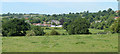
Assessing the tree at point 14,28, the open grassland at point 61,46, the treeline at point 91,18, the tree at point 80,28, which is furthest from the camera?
the treeline at point 91,18

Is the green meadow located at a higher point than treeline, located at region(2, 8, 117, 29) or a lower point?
higher

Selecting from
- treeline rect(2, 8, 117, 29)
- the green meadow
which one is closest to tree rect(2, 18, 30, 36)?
the green meadow

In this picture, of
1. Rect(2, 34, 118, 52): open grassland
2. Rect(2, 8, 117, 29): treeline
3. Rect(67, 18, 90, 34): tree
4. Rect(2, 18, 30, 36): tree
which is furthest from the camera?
Rect(2, 8, 117, 29): treeline

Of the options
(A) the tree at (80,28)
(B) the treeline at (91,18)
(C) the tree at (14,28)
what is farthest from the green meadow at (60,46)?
(B) the treeline at (91,18)

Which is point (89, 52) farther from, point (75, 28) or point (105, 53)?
point (75, 28)

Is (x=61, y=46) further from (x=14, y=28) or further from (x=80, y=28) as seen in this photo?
(x=80, y=28)

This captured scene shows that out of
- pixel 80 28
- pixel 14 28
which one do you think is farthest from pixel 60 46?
pixel 80 28

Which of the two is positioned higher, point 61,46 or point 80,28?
point 61,46

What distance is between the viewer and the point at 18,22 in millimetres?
37594

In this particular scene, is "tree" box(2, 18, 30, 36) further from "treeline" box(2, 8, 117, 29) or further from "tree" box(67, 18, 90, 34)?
"treeline" box(2, 8, 117, 29)

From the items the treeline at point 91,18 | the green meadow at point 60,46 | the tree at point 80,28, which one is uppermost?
the green meadow at point 60,46

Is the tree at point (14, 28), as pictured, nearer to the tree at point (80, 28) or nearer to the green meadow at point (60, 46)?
the tree at point (80, 28)

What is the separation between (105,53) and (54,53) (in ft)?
7.84

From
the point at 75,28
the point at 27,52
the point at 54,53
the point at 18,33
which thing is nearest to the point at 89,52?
the point at 54,53
